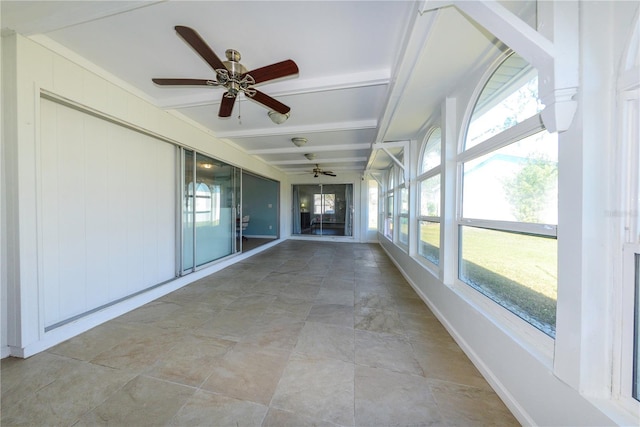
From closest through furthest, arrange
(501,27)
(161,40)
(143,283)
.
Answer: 1. (501,27)
2. (161,40)
3. (143,283)

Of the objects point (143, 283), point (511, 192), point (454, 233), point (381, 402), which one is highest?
point (511, 192)

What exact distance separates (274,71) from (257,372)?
235cm

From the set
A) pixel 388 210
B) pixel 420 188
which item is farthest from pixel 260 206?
pixel 420 188

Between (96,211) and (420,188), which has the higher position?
(420,188)

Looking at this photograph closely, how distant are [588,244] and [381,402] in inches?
55.2

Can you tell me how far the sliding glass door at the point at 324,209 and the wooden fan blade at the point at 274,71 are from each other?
6.51 metres

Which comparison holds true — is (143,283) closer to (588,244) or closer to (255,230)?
(588,244)

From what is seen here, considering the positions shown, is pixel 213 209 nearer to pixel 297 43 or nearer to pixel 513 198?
pixel 297 43

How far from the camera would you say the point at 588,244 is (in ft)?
3.07

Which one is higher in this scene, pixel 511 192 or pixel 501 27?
pixel 501 27

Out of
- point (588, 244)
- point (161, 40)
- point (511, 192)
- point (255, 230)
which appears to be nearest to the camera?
point (588, 244)

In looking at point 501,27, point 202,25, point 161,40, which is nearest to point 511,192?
point 501,27

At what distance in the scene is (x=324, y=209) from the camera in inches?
340

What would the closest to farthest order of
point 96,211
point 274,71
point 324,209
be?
1. point 274,71
2. point 96,211
3. point 324,209
